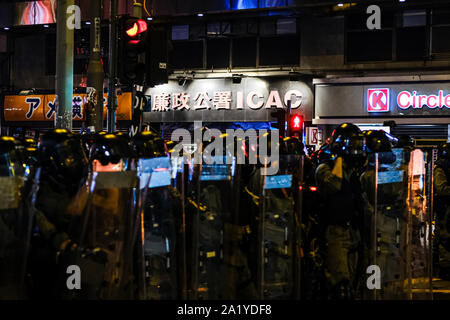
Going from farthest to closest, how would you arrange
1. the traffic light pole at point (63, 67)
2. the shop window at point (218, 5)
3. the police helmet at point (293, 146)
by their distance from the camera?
the shop window at point (218, 5), the traffic light pole at point (63, 67), the police helmet at point (293, 146)

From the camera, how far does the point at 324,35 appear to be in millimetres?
19875

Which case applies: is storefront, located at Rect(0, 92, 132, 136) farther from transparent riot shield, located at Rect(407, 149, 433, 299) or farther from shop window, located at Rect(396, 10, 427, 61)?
transparent riot shield, located at Rect(407, 149, 433, 299)

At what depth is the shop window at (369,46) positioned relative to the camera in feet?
64.2

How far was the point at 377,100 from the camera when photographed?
61.9 feet

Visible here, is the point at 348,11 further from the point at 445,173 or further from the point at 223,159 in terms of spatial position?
the point at 223,159

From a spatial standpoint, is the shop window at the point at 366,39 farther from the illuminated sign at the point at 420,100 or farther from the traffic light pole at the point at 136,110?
the traffic light pole at the point at 136,110

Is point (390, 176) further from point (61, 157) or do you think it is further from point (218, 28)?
point (218, 28)

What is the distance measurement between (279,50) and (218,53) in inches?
91.1

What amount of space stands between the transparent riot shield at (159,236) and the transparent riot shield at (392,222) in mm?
2173

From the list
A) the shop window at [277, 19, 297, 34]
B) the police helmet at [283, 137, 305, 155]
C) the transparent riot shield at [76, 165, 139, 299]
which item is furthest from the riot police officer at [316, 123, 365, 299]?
the shop window at [277, 19, 297, 34]

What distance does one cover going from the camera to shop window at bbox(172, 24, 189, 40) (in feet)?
71.4

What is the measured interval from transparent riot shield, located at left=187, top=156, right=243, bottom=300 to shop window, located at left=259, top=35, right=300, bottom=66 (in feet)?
50.7

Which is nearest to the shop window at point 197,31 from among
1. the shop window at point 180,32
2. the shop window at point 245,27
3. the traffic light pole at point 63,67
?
the shop window at point 180,32

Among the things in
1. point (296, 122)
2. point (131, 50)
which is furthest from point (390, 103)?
point (131, 50)
